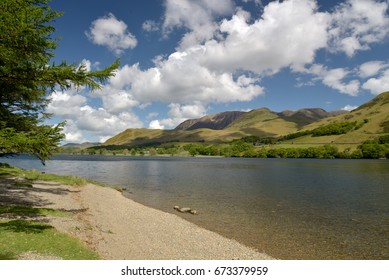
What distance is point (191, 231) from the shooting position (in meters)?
25.3

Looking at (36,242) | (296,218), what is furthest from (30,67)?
(296,218)

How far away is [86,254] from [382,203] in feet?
144

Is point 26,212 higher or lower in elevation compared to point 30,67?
lower

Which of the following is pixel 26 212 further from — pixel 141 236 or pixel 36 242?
pixel 141 236

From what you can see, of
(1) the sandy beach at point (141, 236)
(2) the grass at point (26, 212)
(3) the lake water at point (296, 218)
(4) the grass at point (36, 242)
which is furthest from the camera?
(3) the lake water at point (296, 218)

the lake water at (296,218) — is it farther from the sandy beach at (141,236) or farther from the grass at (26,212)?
the grass at (26,212)

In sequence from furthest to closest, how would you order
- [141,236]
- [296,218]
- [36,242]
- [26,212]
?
[296,218]
[26,212]
[141,236]
[36,242]

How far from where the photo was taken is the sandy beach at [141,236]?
18.5 m

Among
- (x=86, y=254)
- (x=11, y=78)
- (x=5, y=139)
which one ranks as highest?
(x=11, y=78)

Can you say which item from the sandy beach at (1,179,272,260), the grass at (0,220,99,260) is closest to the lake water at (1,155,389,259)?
the sandy beach at (1,179,272,260)

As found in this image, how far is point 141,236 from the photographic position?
22.6 meters

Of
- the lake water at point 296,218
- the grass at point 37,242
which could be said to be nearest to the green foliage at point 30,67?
the grass at point 37,242
